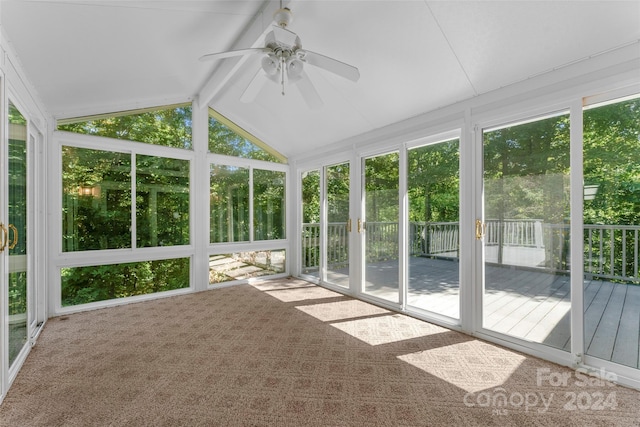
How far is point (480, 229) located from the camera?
2.98 m

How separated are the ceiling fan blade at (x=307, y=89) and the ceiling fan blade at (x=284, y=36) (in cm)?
29

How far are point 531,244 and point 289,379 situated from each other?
2.46 meters

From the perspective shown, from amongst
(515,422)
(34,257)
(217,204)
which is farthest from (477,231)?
(34,257)

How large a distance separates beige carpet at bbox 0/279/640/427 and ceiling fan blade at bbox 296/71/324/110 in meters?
2.27

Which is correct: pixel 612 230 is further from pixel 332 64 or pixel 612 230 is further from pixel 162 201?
pixel 162 201

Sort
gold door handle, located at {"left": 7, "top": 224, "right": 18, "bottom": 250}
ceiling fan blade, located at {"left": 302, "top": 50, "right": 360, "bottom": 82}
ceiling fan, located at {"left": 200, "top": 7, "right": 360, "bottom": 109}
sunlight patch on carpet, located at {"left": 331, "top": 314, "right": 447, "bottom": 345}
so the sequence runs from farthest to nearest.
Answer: sunlight patch on carpet, located at {"left": 331, "top": 314, "right": 447, "bottom": 345}
gold door handle, located at {"left": 7, "top": 224, "right": 18, "bottom": 250}
ceiling fan blade, located at {"left": 302, "top": 50, "right": 360, "bottom": 82}
ceiling fan, located at {"left": 200, "top": 7, "right": 360, "bottom": 109}

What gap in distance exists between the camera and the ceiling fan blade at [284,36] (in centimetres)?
201

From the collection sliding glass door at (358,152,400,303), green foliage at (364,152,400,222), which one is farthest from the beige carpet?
green foliage at (364,152,400,222)

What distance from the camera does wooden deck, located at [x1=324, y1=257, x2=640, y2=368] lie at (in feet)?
7.66

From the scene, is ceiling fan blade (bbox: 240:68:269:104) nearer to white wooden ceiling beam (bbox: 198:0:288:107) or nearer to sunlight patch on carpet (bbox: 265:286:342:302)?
white wooden ceiling beam (bbox: 198:0:288:107)

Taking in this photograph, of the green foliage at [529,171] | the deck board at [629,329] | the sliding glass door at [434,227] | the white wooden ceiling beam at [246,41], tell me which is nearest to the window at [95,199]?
the white wooden ceiling beam at [246,41]

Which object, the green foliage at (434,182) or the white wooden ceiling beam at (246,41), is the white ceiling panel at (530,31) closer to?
the green foliage at (434,182)

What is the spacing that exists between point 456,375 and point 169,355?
239cm

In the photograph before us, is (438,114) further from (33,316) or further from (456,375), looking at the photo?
(33,316)
